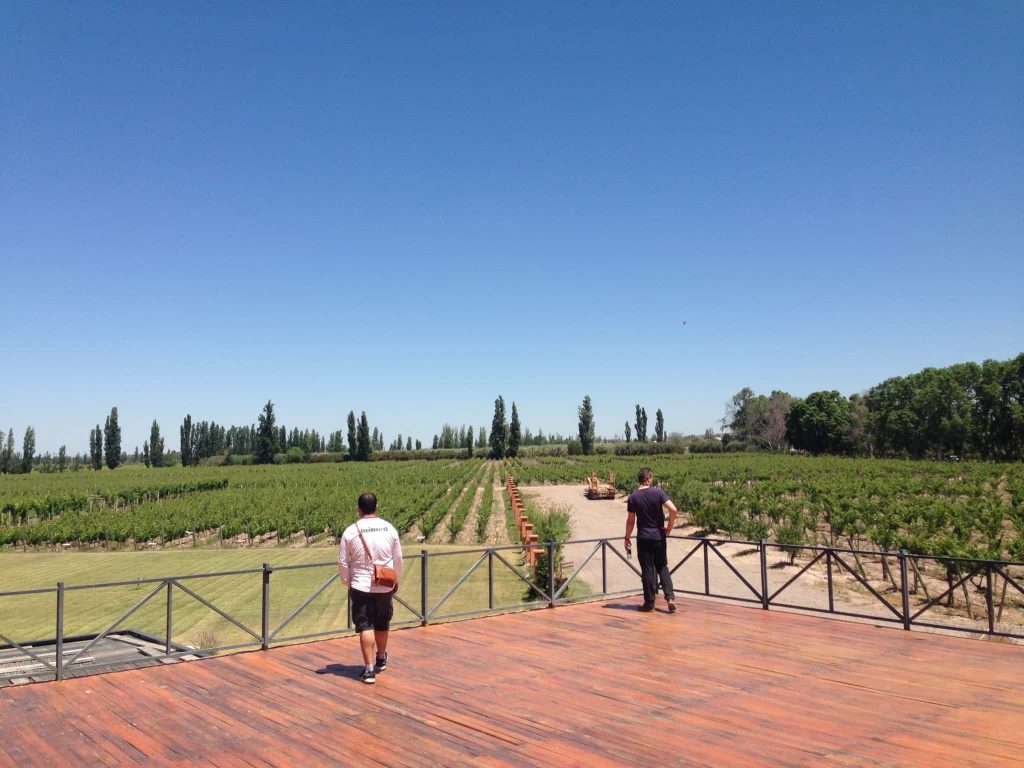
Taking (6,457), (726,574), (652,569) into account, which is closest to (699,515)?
(726,574)

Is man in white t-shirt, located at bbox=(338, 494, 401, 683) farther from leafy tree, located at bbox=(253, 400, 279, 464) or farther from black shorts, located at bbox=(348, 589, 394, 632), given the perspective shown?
leafy tree, located at bbox=(253, 400, 279, 464)

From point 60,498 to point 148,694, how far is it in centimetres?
3726

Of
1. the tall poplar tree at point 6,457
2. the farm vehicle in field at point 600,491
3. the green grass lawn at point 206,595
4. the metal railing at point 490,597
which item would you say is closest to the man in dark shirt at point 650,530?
the metal railing at point 490,597

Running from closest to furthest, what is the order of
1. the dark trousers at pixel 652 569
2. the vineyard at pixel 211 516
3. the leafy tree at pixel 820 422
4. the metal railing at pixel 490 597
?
the metal railing at pixel 490 597
the dark trousers at pixel 652 569
the vineyard at pixel 211 516
the leafy tree at pixel 820 422

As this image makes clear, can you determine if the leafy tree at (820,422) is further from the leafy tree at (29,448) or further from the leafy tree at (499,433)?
the leafy tree at (29,448)

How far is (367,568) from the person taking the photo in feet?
21.4

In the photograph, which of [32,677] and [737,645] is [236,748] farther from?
[737,645]

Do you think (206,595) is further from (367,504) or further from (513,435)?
(513,435)

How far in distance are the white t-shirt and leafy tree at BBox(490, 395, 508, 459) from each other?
103 meters

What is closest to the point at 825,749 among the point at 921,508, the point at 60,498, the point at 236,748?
the point at 236,748

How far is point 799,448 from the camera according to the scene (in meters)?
104

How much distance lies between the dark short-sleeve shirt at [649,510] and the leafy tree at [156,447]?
13011cm

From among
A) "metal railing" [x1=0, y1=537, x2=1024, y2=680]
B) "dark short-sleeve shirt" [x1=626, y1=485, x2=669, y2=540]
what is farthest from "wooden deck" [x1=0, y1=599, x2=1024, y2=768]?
"dark short-sleeve shirt" [x1=626, y1=485, x2=669, y2=540]

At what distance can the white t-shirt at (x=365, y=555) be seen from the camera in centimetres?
649
